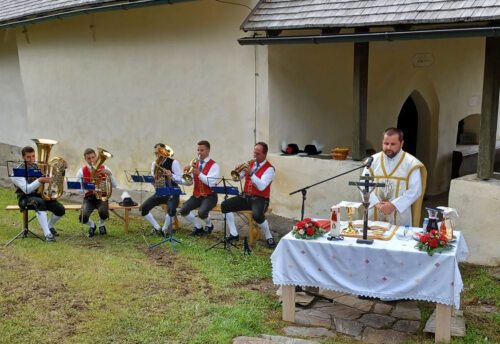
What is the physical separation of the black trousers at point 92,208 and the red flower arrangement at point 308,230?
465 cm

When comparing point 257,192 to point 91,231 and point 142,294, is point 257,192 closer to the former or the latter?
point 142,294

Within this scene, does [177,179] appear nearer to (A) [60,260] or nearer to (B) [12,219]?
(A) [60,260]

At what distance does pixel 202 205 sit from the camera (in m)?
9.77

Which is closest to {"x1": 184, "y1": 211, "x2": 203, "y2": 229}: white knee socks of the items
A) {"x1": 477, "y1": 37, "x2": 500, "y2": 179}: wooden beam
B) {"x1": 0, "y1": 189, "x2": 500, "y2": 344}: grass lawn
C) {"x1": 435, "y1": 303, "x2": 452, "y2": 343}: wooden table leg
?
{"x1": 0, "y1": 189, "x2": 500, "y2": 344}: grass lawn

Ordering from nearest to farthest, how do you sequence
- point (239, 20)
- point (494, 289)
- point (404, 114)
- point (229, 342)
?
1. point (229, 342)
2. point (494, 289)
3. point (239, 20)
4. point (404, 114)

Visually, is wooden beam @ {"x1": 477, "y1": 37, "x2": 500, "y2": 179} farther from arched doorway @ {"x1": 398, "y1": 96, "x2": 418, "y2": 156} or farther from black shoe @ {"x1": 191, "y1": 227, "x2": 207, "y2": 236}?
arched doorway @ {"x1": 398, "y1": 96, "x2": 418, "y2": 156}

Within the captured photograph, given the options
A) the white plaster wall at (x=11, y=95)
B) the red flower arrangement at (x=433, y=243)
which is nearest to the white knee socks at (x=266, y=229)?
the red flower arrangement at (x=433, y=243)

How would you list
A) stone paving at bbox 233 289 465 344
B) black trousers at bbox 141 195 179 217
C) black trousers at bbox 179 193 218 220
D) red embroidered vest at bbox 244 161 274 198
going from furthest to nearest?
black trousers at bbox 141 195 179 217
black trousers at bbox 179 193 218 220
red embroidered vest at bbox 244 161 274 198
stone paving at bbox 233 289 465 344

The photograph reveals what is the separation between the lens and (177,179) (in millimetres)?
9656

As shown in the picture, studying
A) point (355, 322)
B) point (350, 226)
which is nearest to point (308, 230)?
point (350, 226)

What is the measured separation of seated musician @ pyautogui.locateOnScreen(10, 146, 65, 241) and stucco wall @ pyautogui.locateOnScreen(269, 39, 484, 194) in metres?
4.06

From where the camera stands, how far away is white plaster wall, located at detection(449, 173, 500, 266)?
783cm

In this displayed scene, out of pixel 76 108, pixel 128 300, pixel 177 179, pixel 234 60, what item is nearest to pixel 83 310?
pixel 128 300

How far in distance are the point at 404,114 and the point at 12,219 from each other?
922 cm
